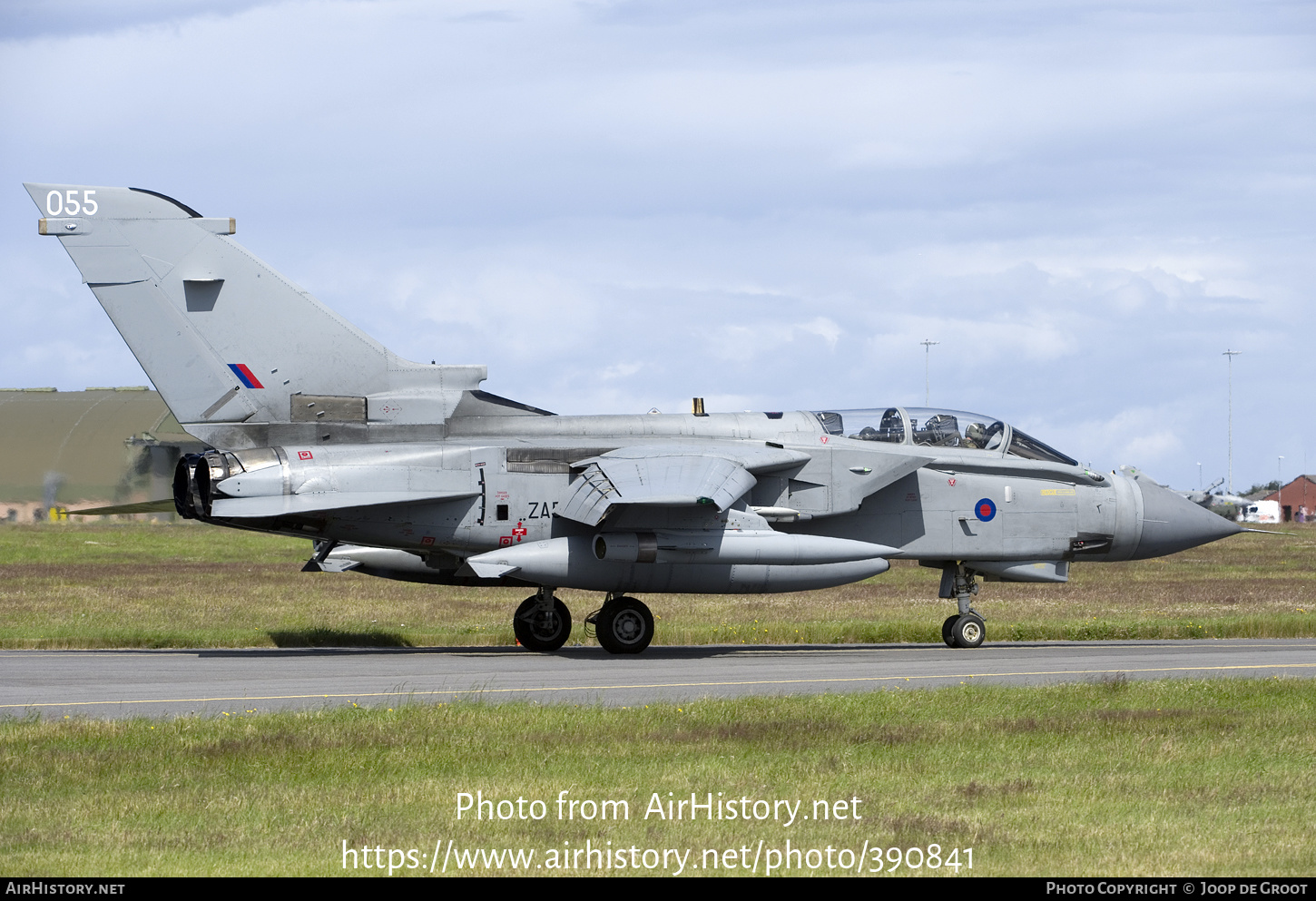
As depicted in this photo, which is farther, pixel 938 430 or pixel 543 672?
pixel 938 430

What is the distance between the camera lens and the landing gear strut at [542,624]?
21.3 m

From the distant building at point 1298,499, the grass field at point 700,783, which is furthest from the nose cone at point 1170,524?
the distant building at point 1298,499

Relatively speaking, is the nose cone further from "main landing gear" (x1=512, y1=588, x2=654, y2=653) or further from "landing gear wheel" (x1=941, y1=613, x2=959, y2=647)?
"main landing gear" (x1=512, y1=588, x2=654, y2=653)

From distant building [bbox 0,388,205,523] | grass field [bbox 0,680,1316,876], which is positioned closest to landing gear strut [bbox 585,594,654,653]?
grass field [bbox 0,680,1316,876]

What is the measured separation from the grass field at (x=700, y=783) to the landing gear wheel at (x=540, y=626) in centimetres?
801

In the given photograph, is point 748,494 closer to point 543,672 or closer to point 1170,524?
point 543,672

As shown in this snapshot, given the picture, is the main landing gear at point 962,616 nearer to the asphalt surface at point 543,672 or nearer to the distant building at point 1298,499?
the asphalt surface at point 543,672

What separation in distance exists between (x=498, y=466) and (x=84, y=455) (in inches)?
1790

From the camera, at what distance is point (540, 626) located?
2136cm

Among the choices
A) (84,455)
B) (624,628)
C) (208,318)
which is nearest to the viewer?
(208,318)

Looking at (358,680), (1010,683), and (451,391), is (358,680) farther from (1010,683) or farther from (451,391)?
(1010,683)

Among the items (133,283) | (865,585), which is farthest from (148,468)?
(133,283)

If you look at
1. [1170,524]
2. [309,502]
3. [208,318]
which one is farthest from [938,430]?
[208,318]

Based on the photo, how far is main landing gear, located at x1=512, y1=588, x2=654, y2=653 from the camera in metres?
20.4
